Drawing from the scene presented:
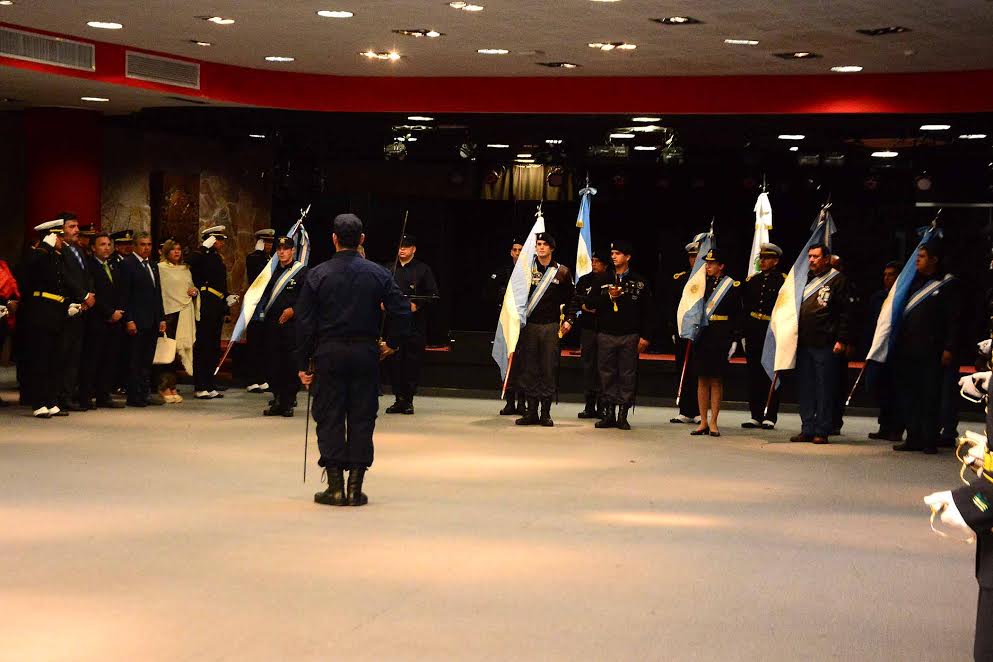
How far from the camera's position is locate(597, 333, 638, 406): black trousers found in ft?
38.6

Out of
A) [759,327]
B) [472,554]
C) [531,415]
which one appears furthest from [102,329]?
[472,554]

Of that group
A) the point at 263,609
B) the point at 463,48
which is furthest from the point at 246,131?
the point at 263,609

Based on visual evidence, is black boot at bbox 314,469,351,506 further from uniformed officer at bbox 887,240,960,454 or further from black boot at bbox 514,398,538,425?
uniformed officer at bbox 887,240,960,454

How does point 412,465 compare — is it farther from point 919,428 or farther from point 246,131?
point 246,131

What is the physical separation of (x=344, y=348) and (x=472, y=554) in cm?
161

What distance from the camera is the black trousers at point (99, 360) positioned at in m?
12.1

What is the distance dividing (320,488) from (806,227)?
11161 mm

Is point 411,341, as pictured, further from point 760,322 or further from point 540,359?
point 760,322

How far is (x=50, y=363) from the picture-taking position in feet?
37.8

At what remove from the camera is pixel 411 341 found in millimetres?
13102

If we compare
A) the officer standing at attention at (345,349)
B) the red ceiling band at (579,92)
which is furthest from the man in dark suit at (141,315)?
the officer standing at attention at (345,349)

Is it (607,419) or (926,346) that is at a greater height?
(926,346)

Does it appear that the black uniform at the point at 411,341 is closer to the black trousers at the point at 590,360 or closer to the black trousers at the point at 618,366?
the black trousers at the point at 590,360

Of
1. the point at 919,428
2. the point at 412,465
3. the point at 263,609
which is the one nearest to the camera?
the point at 263,609
